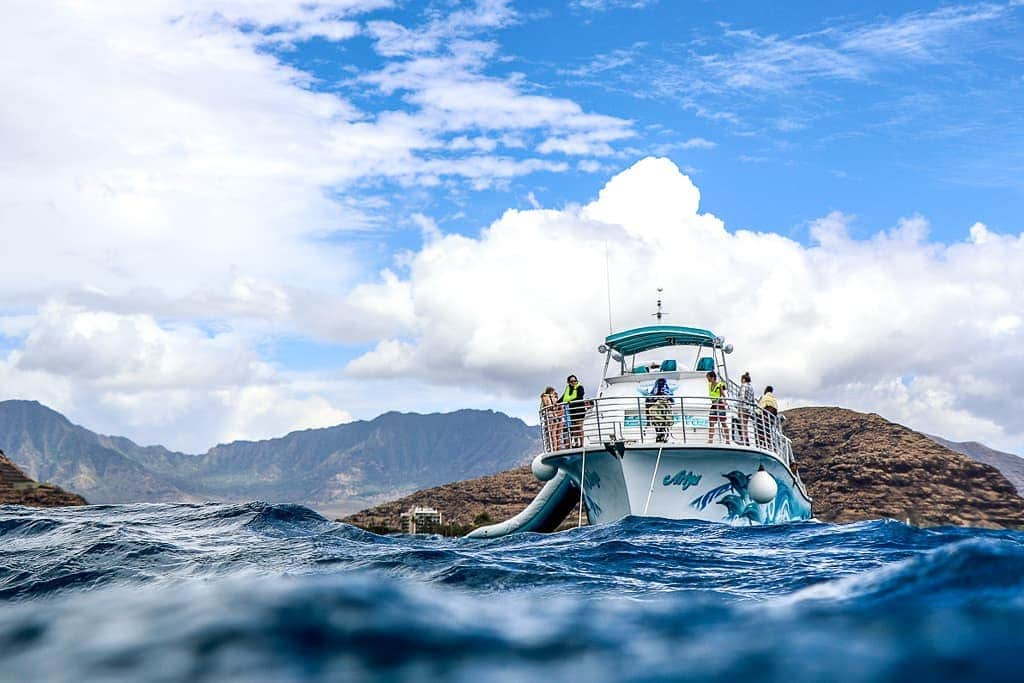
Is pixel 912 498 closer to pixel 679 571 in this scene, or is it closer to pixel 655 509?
pixel 655 509

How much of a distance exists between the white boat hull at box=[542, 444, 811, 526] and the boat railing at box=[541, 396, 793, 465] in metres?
0.25

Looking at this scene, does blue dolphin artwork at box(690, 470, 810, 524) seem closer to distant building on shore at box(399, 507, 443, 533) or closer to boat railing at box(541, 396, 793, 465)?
boat railing at box(541, 396, 793, 465)

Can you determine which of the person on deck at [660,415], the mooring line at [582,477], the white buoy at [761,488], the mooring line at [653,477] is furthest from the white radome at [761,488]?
the mooring line at [582,477]

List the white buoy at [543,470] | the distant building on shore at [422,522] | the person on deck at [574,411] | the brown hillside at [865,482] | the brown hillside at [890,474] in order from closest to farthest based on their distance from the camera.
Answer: the person on deck at [574,411] → the white buoy at [543,470] → the distant building on shore at [422,522] → the brown hillside at [865,482] → the brown hillside at [890,474]

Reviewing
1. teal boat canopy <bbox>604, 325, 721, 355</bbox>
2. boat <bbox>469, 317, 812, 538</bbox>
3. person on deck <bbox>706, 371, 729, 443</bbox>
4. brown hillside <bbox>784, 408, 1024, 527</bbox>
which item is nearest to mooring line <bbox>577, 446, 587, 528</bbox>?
boat <bbox>469, 317, 812, 538</bbox>

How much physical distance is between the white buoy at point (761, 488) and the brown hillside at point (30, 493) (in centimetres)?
4731

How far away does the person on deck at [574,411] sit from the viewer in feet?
57.9

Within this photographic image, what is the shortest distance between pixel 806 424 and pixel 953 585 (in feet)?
330

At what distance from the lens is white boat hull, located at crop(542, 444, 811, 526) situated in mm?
15961

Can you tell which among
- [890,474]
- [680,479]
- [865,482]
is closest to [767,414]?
[680,479]

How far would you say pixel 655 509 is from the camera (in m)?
15.9

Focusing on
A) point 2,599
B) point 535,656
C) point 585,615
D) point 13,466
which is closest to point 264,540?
point 2,599

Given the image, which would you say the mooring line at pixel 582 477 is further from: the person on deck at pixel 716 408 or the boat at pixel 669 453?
the person on deck at pixel 716 408

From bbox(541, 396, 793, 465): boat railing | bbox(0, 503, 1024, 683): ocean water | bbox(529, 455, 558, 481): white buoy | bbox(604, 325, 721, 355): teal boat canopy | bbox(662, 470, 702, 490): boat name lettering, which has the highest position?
bbox(604, 325, 721, 355): teal boat canopy
